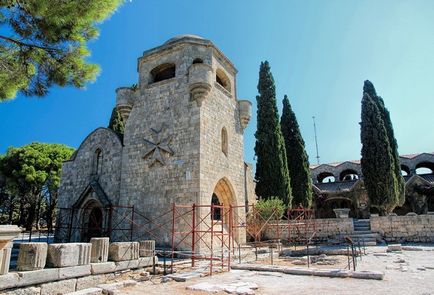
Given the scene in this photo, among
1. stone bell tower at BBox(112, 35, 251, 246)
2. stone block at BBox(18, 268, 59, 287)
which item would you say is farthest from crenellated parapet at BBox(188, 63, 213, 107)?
stone block at BBox(18, 268, 59, 287)

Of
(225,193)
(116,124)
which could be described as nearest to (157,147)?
(225,193)

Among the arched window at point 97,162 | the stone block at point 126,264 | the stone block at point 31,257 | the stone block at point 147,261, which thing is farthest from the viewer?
the arched window at point 97,162

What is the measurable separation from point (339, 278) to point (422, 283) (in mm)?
1795

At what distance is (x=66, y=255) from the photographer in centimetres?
673

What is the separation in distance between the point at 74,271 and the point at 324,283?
5870mm

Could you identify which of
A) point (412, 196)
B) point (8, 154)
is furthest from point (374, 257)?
point (8, 154)

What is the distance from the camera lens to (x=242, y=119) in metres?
16.5

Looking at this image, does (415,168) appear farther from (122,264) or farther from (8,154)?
(8,154)

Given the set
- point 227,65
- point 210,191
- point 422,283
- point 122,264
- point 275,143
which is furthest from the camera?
point 275,143

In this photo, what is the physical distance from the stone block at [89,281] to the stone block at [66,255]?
38cm

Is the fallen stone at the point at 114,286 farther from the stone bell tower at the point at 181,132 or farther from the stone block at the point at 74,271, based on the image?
the stone bell tower at the point at 181,132

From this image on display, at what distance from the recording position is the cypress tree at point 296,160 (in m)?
21.2

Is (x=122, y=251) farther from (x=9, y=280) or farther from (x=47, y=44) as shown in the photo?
(x=47, y=44)

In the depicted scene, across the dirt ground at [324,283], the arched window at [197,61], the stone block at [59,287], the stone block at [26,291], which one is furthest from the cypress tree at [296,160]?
the stone block at [26,291]
